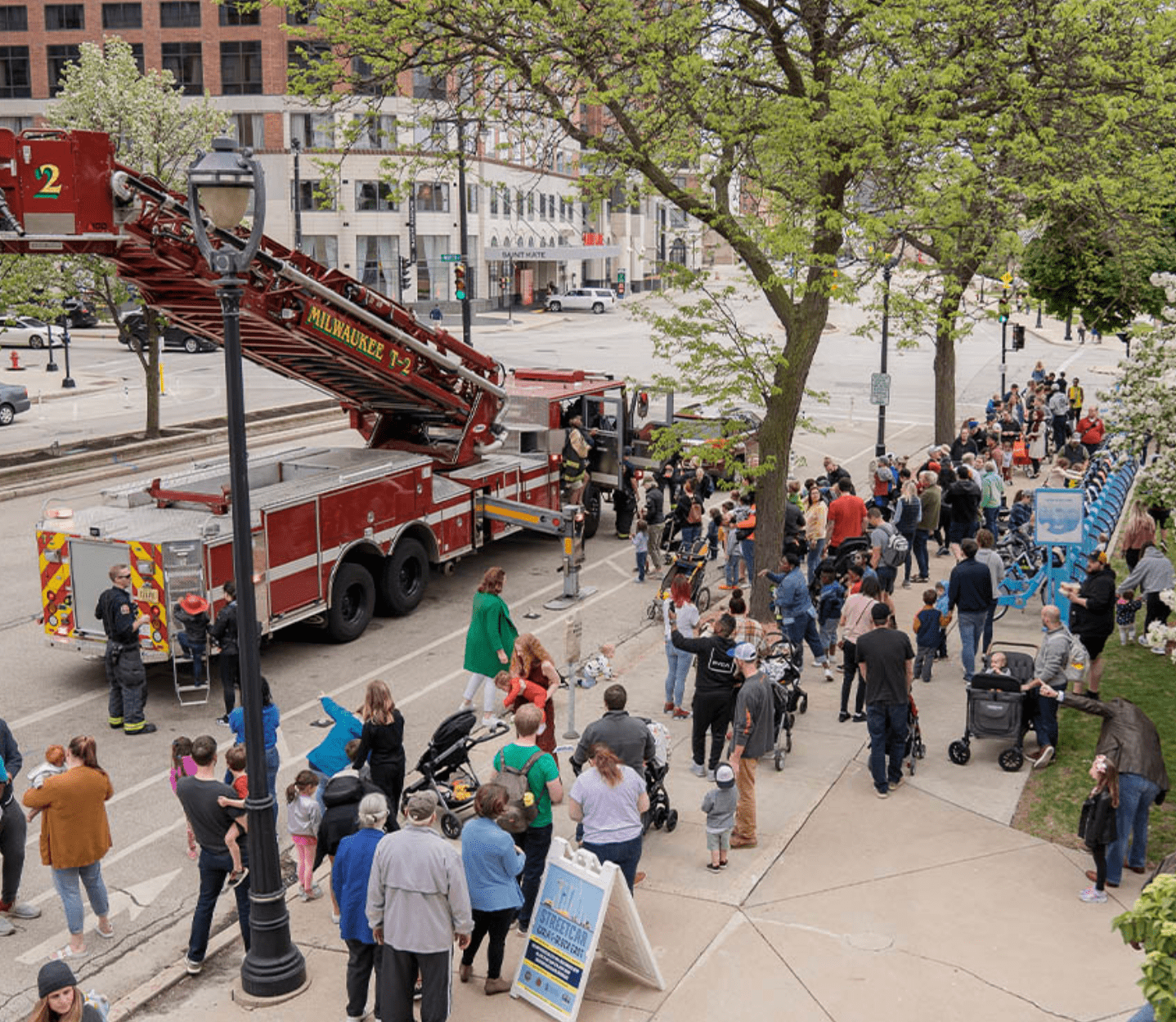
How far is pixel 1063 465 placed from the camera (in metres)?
22.1

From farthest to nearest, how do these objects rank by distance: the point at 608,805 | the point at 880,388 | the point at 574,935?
the point at 880,388 < the point at 608,805 < the point at 574,935

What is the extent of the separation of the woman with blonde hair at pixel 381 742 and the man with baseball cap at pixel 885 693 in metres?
4.16

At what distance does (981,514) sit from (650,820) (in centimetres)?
1175

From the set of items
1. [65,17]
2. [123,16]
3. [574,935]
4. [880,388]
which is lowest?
[574,935]

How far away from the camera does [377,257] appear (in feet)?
230

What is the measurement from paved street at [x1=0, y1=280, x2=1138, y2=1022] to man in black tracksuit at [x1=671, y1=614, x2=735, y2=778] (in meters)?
0.51

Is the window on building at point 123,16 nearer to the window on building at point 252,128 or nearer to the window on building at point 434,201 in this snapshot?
the window on building at point 252,128

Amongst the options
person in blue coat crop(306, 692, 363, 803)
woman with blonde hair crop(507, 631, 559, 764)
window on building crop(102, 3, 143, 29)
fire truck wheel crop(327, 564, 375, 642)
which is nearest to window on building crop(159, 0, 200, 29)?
window on building crop(102, 3, 143, 29)

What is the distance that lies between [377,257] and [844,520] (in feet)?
184

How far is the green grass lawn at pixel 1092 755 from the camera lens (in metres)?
10.8

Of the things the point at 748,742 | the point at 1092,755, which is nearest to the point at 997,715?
the point at 1092,755

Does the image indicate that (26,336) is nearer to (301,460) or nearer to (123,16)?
(123,16)

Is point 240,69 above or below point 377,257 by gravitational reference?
above

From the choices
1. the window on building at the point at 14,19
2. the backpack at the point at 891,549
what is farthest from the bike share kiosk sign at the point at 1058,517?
the window on building at the point at 14,19
